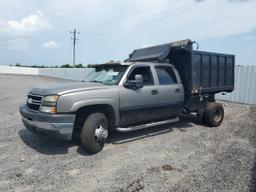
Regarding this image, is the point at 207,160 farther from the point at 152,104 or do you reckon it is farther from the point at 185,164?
the point at 152,104

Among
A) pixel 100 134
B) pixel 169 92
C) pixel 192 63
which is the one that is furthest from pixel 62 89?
pixel 192 63

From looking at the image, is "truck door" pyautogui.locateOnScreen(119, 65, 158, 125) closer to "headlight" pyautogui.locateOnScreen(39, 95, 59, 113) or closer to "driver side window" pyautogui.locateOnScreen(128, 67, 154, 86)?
"driver side window" pyautogui.locateOnScreen(128, 67, 154, 86)

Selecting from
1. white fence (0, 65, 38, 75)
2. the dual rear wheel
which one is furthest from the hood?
white fence (0, 65, 38, 75)

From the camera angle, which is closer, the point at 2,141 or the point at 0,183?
the point at 0,183

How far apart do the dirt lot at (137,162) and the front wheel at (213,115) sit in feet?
2.15

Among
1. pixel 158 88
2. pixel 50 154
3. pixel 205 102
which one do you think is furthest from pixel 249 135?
pixel 50 154

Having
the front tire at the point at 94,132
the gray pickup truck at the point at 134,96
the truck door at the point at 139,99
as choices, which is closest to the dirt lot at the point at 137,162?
the front tire at the point at 94,132

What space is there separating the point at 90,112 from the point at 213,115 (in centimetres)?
438

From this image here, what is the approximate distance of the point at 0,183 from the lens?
395 cm

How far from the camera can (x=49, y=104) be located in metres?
4.84

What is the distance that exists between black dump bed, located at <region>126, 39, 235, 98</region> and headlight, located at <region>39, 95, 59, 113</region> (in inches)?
140

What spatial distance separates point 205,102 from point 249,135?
1.74 meters

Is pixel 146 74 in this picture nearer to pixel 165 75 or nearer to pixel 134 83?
pixel 165 75

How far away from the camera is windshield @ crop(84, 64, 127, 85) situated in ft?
19.4
